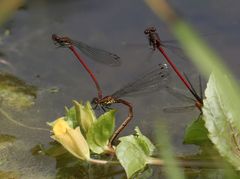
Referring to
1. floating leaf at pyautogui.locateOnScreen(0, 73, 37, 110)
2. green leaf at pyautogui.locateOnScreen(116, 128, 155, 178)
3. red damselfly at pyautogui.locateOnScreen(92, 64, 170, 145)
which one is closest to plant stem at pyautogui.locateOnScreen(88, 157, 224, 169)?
green leaf at pyautogui.locateOnScreen(116, 128, 155, 178)

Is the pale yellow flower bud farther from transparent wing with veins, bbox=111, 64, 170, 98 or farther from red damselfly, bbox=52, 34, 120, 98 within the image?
red damselfly, bbox=52, 34, 120, 98

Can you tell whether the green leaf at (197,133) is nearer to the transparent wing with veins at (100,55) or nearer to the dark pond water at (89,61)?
the dark pond water at (89,61)

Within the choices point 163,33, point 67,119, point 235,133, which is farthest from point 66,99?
point 235,133

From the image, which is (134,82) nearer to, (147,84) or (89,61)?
(147,84)

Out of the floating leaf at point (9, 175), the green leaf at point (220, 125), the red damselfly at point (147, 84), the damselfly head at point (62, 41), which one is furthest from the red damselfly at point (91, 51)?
the green leaf at point (220, 125)

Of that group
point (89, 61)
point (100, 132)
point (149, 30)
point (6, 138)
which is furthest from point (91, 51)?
point (100, 132)
